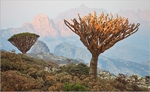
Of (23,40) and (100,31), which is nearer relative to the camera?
(100,31)

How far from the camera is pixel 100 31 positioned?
1411cm

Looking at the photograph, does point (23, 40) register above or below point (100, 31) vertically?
above

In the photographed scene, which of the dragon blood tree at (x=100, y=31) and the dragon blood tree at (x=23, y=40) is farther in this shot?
the dragon blood tree at (x=23, y=40)

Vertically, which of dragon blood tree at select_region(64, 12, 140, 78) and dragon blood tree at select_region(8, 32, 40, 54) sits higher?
dragon blood tree at select_region(8, 32, 40, 54)

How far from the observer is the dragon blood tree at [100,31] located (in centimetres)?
1415

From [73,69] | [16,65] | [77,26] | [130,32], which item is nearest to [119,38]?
[130,32]

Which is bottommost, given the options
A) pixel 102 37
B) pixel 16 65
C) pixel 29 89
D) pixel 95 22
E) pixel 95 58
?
pixel 29 89

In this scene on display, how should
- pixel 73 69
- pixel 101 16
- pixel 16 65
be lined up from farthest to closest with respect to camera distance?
1. pixel 73 69
2. pixel 101 16
3. pixel 16 65

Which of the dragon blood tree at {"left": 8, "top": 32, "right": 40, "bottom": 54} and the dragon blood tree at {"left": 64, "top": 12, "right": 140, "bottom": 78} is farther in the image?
the dragon blood tree at {"left": 8, "top": 32, "right": 40, "bottom": 54}

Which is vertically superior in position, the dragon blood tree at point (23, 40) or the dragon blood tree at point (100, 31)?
the dragon blood tree at point (23, 40)

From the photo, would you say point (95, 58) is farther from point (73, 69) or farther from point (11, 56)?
point (11, 56)

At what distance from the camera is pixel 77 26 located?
48.6 feet

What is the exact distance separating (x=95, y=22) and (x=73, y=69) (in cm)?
390

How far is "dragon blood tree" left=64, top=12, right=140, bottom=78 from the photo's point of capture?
14.1 metres
